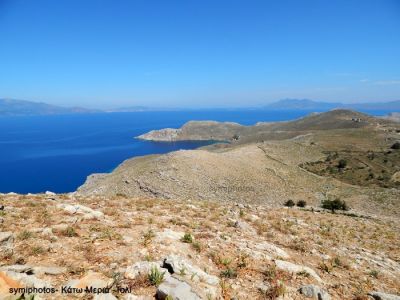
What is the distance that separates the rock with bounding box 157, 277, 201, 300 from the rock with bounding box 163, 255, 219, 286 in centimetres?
74

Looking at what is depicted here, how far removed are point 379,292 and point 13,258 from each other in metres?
10.6

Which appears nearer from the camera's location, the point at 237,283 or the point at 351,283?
the point at 237,283

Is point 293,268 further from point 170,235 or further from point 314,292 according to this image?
point 170,235

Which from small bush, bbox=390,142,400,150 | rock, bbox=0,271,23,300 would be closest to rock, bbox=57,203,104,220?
rock, bbox=0,271,23,300

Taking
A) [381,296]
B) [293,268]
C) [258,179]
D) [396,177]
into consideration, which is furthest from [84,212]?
[396,177]

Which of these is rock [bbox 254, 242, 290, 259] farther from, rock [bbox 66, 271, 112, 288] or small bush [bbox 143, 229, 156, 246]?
rock [bbox 66, 271, 112, 288]

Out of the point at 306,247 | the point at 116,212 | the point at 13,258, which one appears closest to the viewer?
the point at 13,258

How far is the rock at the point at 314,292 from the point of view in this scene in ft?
27.2

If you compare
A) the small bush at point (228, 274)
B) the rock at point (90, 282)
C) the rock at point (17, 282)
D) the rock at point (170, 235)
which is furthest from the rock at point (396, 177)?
the rock at point (17, 282)

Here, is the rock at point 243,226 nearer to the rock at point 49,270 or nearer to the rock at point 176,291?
the rock at point 176,291

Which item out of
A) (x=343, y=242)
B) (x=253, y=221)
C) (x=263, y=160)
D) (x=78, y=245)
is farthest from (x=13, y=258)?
(x=263, y=160)

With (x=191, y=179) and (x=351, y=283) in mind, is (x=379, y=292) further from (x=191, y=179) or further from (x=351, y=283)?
(x=191, y=179)

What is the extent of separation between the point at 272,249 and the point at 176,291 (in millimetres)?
5726

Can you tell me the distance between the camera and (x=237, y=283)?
8.56 meters
